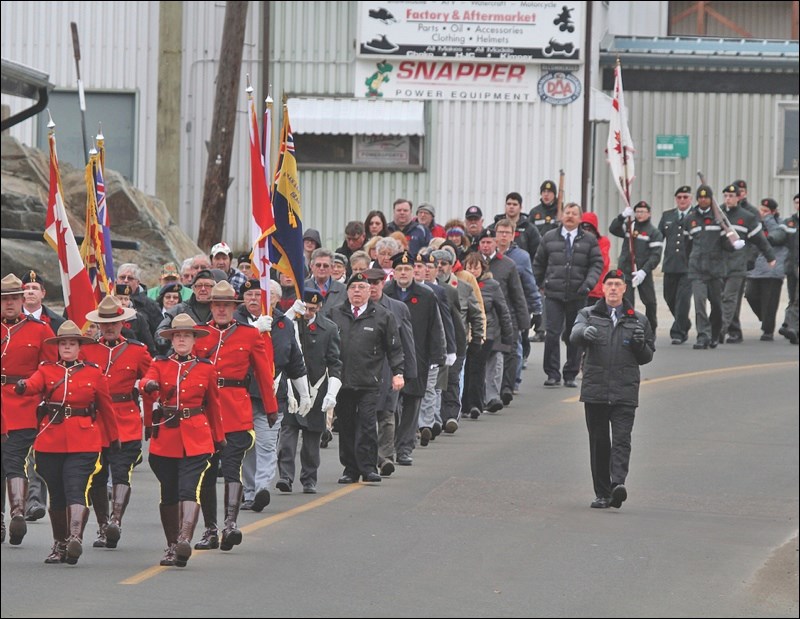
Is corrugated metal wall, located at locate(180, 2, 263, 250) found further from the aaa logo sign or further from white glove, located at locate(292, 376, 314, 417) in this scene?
white glove, located at locate(292, 376, 314, 417)

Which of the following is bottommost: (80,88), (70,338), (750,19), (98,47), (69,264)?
(70,338)

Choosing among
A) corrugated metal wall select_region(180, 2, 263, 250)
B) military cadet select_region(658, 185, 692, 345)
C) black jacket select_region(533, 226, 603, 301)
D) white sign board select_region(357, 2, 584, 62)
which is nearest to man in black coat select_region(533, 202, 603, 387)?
black jacket select_region(533, 226, 603, 301)

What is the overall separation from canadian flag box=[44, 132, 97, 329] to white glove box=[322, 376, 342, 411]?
196cm

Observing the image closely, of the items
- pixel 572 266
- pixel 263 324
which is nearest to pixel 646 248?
pixel 572 266

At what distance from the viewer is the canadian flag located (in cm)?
1327

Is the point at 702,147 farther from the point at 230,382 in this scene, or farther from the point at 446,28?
the point at 230,382

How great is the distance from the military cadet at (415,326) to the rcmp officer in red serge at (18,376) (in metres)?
4.67

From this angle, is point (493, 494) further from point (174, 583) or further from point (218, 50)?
point (218, 50)

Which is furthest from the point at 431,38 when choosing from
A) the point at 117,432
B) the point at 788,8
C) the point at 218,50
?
the point at 117,432

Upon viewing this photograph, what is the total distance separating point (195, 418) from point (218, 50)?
74.4ft

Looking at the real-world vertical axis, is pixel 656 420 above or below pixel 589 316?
below

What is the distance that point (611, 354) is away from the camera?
13.5m

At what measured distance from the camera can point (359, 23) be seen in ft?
106

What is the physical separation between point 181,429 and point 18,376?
56.1 inches
